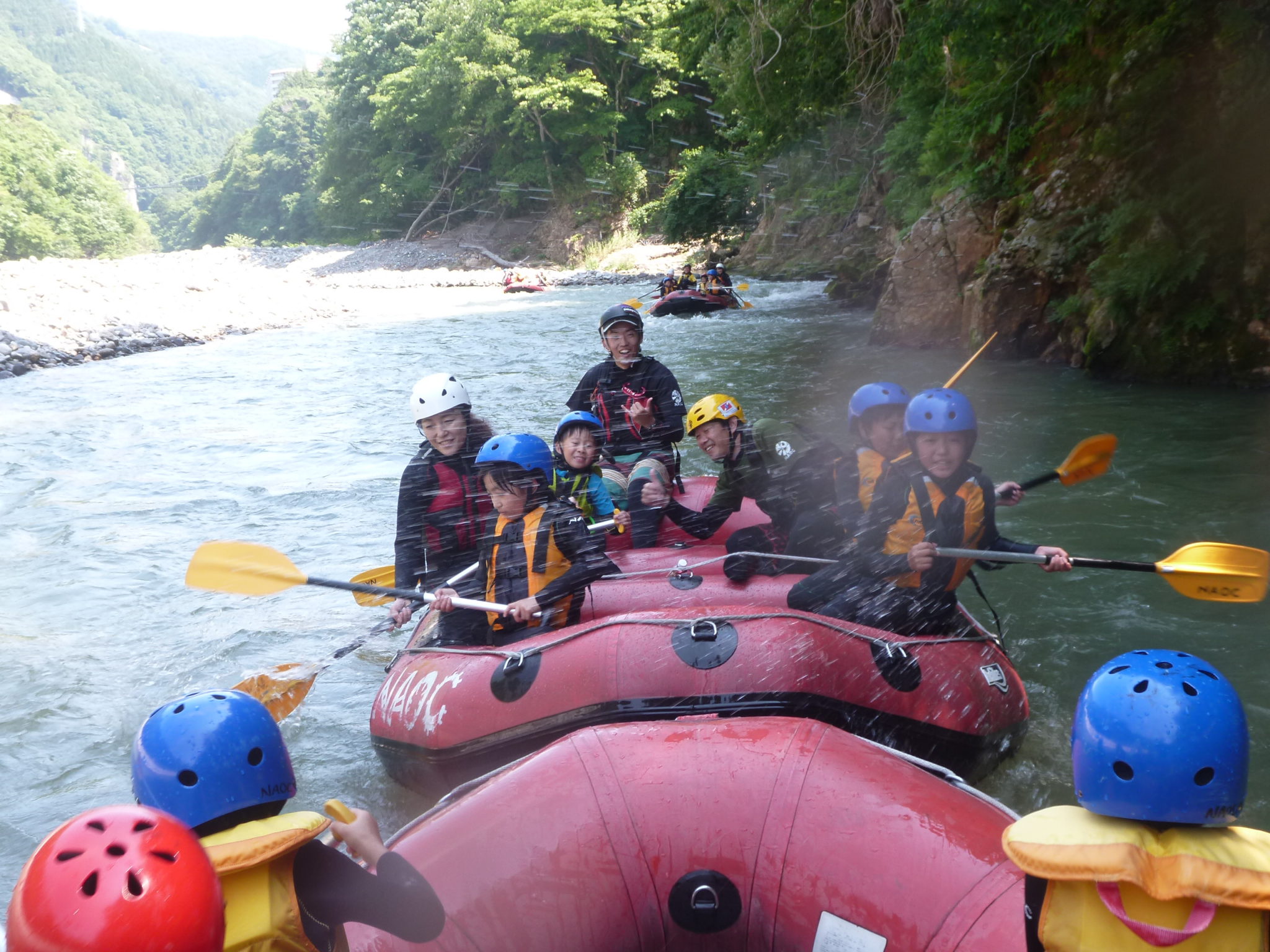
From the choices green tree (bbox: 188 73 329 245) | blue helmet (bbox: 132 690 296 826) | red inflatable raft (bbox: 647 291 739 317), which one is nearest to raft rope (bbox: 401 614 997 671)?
blue helmet (bbox: 132 690 296 826)

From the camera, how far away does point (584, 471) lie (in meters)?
4.95

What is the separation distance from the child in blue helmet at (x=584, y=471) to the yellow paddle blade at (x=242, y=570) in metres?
1.49

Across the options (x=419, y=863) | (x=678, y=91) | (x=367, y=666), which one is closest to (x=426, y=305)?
(x=678, y=91)

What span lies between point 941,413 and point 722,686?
1297 millimetres

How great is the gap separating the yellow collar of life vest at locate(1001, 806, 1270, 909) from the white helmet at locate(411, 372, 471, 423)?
131 inches

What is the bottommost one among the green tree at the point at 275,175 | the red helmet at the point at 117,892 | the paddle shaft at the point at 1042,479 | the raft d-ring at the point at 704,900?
the raft d-ring at the point at 704,900

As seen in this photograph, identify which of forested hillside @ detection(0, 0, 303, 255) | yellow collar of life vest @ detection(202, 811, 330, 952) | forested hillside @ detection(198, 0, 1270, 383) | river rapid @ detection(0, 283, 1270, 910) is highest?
forested hillside @ detection(0, 0, 303, 255)

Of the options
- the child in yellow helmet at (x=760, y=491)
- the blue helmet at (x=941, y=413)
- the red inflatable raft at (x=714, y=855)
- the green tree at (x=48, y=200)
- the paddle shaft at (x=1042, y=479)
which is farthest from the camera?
the green tree at (x=48, y=200)

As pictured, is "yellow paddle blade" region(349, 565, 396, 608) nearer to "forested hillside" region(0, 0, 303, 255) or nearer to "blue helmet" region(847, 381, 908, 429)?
"blue helmet" region(847, 381, 908, 429)

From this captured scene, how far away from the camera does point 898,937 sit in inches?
79.8

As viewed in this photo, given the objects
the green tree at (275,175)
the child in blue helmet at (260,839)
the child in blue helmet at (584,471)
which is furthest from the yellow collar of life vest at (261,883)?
the green tree at (275,175)

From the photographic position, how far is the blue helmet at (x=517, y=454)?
3.71 meters

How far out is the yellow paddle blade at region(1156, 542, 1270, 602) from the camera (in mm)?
3062

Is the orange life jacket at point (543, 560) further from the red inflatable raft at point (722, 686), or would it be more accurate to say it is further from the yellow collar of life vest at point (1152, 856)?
the yellow collar of life vest at point (1152, 856)
